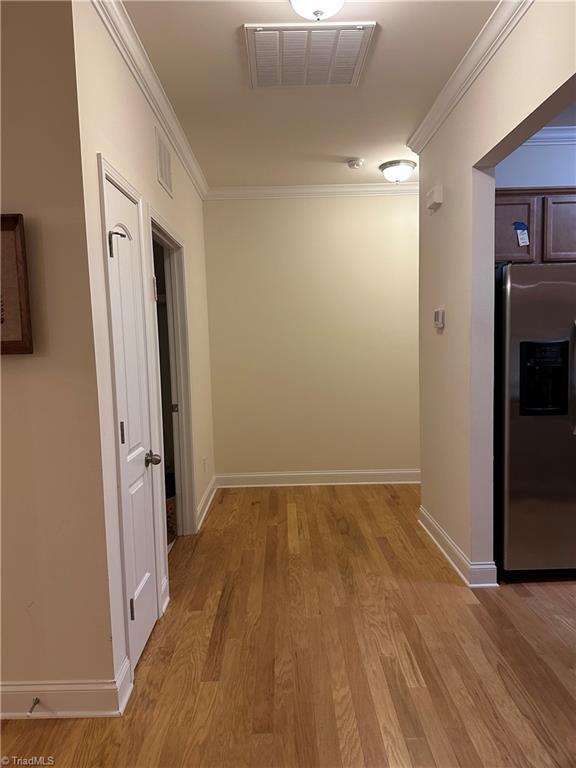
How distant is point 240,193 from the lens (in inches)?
171

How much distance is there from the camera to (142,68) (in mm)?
2232

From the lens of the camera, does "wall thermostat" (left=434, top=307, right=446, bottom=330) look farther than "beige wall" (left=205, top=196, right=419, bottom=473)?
No

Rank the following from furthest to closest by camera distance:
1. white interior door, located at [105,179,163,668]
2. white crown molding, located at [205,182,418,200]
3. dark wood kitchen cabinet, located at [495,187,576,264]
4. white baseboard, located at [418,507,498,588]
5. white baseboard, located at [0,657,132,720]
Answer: white crown molding, located at [205,182,418,200] → dark wood kitchen cabinet, located at [495,187,576,264] → white baseboard, located at [418,507,498,588] → white interior door, located at [105,179,163,668] → white baseboard, located at [0,657,132,720]

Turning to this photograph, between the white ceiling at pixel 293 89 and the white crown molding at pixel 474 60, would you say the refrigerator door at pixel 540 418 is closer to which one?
the white crown molding at pixel 474 60

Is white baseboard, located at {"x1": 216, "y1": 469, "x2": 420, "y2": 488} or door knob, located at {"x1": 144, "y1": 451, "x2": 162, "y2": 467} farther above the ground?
door knob, located at {"x1": 144, "y1": 451, "x2": 162, "y2": 467}

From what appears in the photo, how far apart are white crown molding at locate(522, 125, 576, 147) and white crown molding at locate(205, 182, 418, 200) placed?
1.44 metres

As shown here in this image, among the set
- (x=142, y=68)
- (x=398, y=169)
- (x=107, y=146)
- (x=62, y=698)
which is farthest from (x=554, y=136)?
(x=62, y=698)

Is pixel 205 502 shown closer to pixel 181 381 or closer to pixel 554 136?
pixel 181 381

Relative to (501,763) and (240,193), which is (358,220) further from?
(501,763)

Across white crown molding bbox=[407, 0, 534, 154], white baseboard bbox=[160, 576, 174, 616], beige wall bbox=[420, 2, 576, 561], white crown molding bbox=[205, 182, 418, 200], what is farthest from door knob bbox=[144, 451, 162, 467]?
white crown molding bbox=[205, 182, 418, 200]

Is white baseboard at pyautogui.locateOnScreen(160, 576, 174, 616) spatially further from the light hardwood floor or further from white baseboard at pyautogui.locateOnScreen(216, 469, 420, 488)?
white baseboard at pyautogui.locateOnScreen(216, 469, 420, 488)

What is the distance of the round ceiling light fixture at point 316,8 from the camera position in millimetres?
1829

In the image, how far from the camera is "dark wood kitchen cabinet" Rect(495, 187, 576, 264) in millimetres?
Answer: 2779

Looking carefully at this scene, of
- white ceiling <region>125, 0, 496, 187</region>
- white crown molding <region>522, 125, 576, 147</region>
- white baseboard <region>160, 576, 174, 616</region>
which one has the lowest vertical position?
white baseboard <region>160, 576, 174, 616</region>
